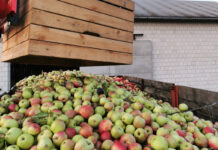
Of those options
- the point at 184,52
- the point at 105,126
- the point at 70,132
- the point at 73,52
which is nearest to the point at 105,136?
the point at 105,126

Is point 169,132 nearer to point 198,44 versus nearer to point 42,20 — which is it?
point 42,20

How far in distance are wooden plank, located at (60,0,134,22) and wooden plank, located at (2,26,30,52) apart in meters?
0.52

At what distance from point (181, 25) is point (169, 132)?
7.56 metres

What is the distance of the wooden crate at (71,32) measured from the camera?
1634mm

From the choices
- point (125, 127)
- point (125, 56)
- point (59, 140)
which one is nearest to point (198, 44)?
point (125, 56)

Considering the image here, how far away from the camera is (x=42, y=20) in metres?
1.65

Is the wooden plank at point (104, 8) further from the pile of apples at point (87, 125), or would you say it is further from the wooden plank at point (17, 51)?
the pile of apples at point (87, 125)

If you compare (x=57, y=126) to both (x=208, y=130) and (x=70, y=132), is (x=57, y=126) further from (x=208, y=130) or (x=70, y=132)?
(x=208, y=130)

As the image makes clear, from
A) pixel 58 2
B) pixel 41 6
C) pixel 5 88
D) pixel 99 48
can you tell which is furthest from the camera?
pixel 5 88

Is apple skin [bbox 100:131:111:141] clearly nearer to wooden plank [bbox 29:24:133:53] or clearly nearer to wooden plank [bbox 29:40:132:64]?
wooden plank [bbox 29:40:132:64]

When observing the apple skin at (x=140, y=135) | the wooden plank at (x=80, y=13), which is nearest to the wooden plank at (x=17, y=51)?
the wooden plank at (x=80, y=13)

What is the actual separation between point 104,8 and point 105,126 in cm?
137

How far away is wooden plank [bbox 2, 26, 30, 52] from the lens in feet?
5.39

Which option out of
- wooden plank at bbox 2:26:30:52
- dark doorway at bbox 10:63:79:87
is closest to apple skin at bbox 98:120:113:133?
wooden plank at bbox 2:26:30:52
